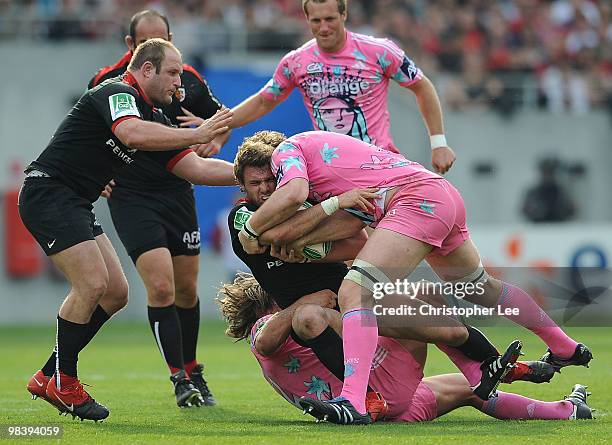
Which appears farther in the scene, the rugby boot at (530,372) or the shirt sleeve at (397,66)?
the shirt sleeve at (397,66)

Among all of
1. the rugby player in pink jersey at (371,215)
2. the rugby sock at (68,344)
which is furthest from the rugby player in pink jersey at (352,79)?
the rugby sock at (68,344)

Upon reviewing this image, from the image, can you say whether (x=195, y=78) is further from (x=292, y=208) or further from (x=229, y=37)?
(x=229, y=37)

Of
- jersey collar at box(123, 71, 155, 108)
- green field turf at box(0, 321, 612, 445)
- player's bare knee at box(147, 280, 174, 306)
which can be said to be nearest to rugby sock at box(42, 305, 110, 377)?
green field turf at box(0, 321, 612, 445)

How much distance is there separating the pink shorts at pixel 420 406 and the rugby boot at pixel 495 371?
278mm

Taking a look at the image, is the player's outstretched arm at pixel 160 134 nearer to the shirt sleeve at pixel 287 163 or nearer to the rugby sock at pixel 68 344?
the shirt sleeve at pixel 287 163

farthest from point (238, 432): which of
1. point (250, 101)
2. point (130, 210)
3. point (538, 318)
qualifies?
point (250, 101)

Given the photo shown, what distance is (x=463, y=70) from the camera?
1948cm

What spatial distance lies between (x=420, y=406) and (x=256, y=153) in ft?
5.51

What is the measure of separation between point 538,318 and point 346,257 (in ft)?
4.02

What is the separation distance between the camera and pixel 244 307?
23.0ft

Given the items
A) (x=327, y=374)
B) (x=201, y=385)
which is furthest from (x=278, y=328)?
(x=201, y=385)

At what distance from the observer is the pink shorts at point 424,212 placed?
6.45 m

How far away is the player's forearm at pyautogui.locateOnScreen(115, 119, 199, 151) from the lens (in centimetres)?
680

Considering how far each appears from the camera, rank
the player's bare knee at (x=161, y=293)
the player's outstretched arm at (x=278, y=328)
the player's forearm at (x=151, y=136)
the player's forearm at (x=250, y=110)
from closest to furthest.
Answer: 1. the player's outstretched arm at (x=278, y=328)
2. the player's forearm at (x=151, y=136)
3. the player's bare knee at (x=161, y=293)
4. the player's forearm at (x=250, y=110)
